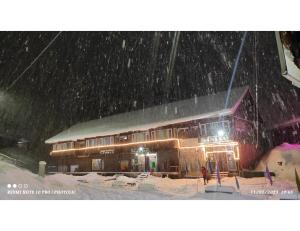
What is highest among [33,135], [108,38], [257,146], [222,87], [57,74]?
[108,38]

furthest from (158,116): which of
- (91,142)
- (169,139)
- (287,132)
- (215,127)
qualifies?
(287,132)

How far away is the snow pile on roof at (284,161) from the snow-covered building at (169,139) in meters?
0.39

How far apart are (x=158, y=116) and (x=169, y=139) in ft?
2.53

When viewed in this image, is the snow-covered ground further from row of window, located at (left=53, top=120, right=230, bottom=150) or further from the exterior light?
row of window, located at (left=53, top=120, right=230, bottom=150)

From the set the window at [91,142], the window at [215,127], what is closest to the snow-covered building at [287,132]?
the window at [215,127]

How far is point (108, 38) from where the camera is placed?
745cm

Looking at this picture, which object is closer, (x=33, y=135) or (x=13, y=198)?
(x=13, y=198)

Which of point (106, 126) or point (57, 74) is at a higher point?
point (57, 74)

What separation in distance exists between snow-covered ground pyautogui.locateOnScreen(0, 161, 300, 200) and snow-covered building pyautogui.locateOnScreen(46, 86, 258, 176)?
1.46 ft

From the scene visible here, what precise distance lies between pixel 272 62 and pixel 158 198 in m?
4.49

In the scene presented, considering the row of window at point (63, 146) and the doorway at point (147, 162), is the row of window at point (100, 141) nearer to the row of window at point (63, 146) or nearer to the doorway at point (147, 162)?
the row of window at point (63, 146)

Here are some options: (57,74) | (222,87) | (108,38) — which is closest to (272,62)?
(222,87)

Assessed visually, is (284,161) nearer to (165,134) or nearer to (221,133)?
(221,133)

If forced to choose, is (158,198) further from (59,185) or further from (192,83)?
(192,83)
